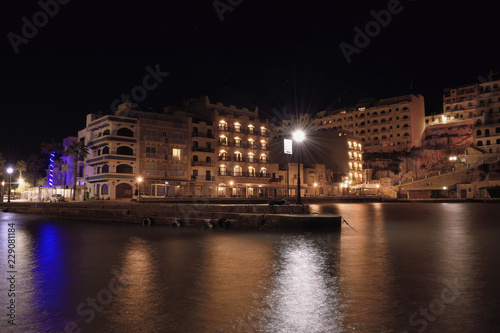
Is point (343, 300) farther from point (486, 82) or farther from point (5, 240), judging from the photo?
point (486, 82)

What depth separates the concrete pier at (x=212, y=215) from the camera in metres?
22.4

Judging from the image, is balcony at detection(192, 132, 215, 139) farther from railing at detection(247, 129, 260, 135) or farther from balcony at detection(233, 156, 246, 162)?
railing at detection(247, 129, 260, 135)

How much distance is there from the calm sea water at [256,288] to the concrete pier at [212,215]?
18.7 feet

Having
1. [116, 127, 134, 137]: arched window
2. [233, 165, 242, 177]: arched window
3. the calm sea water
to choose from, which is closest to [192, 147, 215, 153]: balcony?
[233, 165, 242, 177]: arched window

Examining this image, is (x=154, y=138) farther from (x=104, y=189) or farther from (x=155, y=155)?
(x=104, y=189)

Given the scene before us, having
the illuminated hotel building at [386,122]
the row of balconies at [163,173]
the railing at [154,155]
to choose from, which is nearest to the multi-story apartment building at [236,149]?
the row of balconies at [163,173]

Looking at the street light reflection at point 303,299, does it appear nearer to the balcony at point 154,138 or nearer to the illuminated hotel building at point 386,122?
the balcony at point 154,138

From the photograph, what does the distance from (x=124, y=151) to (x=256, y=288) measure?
49.6m

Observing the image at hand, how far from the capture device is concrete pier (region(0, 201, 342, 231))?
2236cm

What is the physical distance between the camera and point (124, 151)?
54406mm

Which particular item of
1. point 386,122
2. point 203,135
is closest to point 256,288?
point 203,135

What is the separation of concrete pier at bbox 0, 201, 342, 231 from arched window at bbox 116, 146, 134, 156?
49.6ft

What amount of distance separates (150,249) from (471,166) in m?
72.9

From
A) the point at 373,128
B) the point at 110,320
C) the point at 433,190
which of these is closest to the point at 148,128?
the point at 110,320
